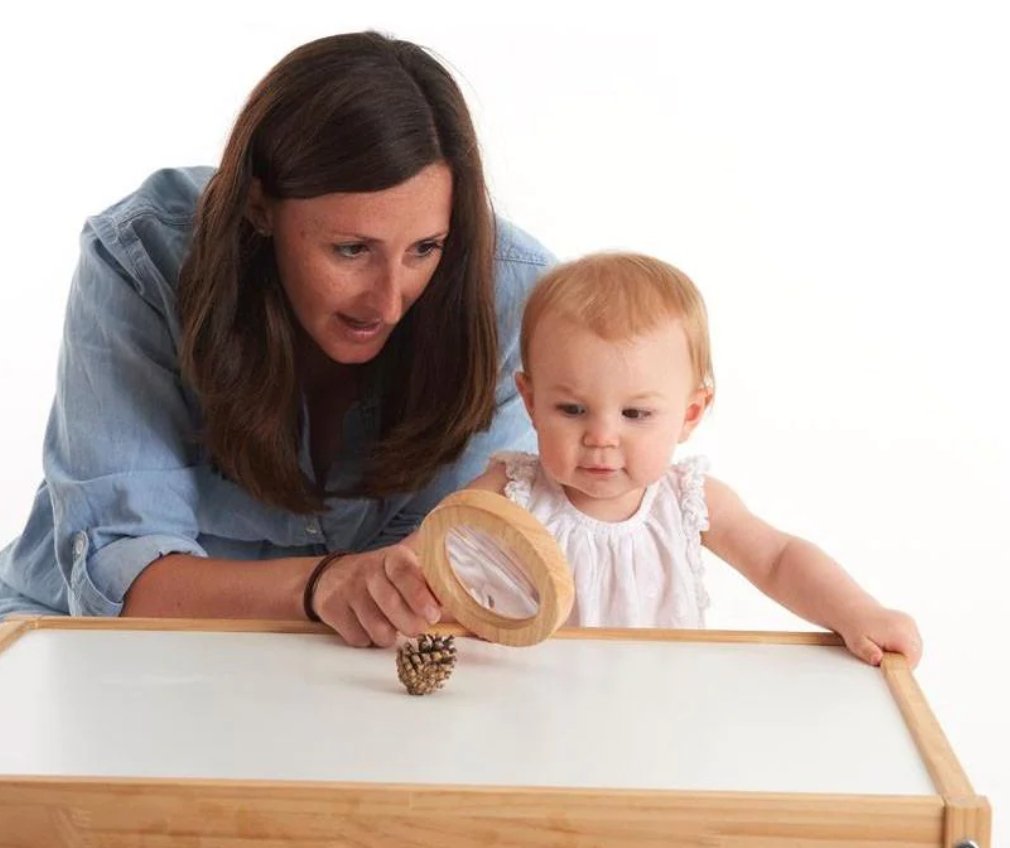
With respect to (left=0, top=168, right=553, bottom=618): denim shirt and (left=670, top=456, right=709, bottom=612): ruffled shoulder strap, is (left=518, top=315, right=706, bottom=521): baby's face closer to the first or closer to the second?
(left=670, top=456, right=709, bottom=612): ruffled shoulder strap

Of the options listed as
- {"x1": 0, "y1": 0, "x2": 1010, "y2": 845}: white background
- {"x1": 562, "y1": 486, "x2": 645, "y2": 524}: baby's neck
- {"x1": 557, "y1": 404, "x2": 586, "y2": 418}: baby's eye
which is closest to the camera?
{"x1": 557, "y1": 404, "x2": 586, "y2": 418}: baby's eye

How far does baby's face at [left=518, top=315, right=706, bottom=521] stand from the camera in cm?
169

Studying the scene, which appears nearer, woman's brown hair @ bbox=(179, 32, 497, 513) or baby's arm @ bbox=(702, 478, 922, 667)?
baby's arm @ bbox=(702, 478, 922, 667)

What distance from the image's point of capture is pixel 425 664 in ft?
4.55

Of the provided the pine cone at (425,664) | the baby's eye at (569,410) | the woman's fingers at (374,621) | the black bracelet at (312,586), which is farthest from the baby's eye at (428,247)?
the pine cone at (425,664)

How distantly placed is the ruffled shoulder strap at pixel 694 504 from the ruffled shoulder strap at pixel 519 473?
139mm

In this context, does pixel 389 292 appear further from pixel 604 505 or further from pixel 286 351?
pixel 604 505

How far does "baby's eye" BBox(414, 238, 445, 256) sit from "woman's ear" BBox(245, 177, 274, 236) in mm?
153

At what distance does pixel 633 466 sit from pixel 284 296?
0.45 m

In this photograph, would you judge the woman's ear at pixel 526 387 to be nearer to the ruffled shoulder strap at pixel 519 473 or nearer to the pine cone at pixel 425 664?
the ruffled shoulder strap at pixel 519 473

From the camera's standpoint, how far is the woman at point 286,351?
1.83 meters

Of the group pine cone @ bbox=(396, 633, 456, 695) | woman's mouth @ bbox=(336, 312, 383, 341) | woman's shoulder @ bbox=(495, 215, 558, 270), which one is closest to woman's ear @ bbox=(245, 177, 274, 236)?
woman's mouth @ bbox=(336, 312, 383, 341)

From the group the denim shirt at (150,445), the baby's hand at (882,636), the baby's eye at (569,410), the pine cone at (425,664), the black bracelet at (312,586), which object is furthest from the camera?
the denim shirt at (150,445)

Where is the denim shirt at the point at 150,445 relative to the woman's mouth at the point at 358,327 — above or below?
below
